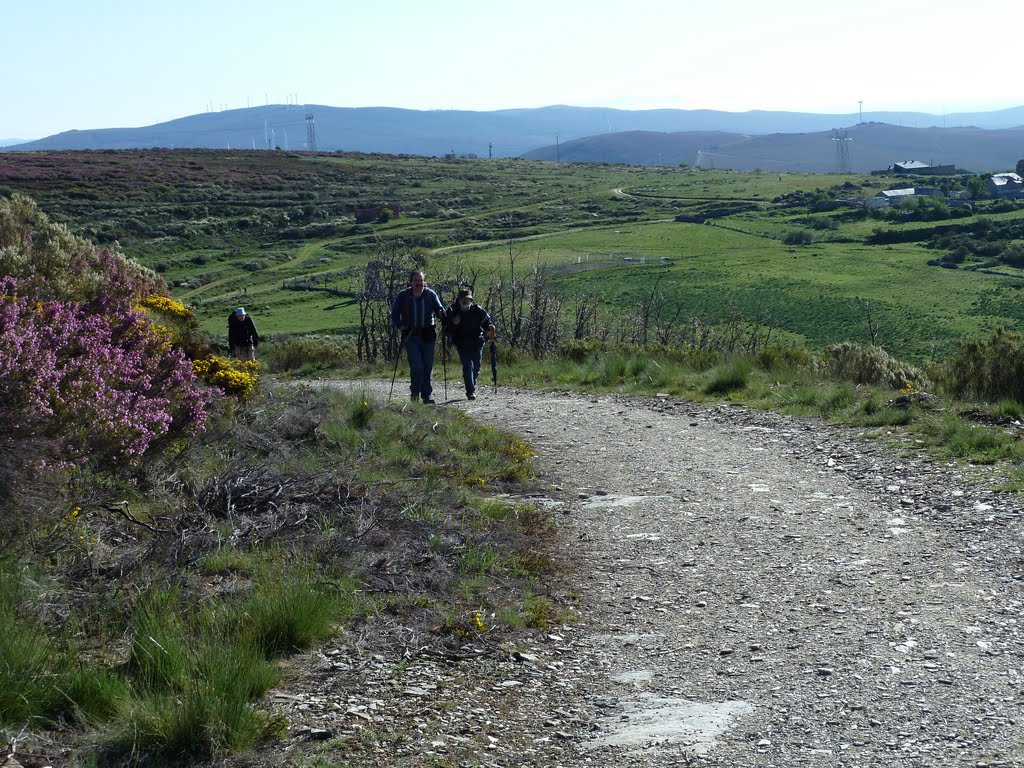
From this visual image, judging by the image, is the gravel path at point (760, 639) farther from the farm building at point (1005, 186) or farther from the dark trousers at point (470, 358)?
the farm building at point (1005, 186)

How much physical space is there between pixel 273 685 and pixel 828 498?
213 inches

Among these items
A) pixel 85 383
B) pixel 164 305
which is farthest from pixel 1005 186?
pixel 85 383

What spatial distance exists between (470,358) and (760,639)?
1029cm

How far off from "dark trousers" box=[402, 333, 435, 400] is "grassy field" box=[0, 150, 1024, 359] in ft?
63.1

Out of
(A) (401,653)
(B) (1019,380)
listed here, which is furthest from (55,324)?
(B) (1019,380)

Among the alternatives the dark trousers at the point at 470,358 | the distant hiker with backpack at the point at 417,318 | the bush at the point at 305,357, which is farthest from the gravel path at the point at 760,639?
the bush at the point at 305,357

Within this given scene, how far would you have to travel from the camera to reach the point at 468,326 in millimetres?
14906

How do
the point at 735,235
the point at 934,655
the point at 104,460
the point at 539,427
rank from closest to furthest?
the point at 934,655 < the point at 104,460 < the point at 539,427 < the point at 735,235

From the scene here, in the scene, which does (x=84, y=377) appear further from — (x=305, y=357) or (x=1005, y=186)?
(x=1005, y=186)

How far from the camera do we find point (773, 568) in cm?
663

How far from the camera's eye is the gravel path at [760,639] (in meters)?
4.19

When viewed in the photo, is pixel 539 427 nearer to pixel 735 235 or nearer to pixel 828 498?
pixel 828 498

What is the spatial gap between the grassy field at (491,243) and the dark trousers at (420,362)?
63.1ft

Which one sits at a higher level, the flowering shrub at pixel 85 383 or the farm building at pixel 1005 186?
the farm building at pixel 1005 186
